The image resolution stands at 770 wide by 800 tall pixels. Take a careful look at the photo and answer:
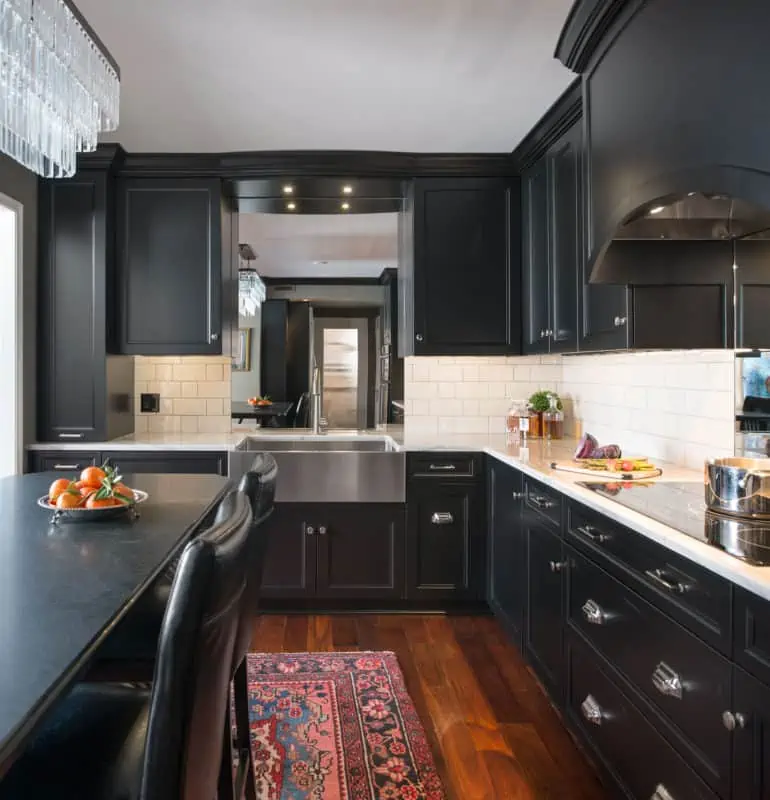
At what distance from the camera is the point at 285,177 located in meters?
3.74

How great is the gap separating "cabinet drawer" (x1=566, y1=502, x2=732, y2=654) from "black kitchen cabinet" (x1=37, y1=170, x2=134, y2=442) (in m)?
2.65

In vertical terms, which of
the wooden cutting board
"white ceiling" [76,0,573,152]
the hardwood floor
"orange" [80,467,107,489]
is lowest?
the hardwood floor

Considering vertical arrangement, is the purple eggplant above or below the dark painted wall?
below

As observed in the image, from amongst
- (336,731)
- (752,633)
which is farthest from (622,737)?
(336,731)

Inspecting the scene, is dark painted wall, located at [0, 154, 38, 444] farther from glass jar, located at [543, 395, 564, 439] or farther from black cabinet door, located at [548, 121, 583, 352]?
glass jar, located at [543, 395, 564, 439]

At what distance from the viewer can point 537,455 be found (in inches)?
124

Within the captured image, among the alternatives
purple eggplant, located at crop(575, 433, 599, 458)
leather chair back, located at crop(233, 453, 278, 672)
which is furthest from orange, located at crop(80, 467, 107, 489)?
purple eggplant, located at crop(575, 433, 599, 458)

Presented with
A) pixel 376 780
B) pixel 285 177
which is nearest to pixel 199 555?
pixel 376 780

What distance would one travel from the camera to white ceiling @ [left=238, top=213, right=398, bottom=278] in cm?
526

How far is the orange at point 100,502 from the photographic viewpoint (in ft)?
6.08

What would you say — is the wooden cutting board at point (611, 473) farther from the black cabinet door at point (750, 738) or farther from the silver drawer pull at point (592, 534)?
the black cabinet door at point (750, 738)

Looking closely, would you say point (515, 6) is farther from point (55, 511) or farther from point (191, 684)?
point (191, 684)

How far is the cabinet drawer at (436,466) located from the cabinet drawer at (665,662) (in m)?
1.42

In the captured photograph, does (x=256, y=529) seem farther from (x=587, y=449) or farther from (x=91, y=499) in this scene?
(x=587, y=449)
